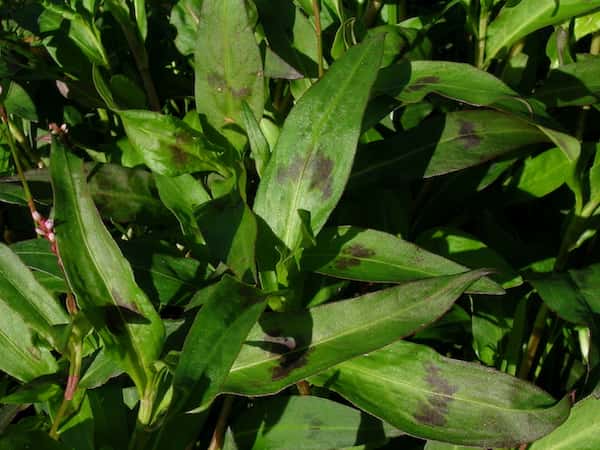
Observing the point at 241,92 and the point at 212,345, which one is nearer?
the point at 212,345

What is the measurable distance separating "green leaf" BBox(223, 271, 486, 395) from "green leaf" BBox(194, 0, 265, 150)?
13.0 inches

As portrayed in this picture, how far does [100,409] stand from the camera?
3.54 ft

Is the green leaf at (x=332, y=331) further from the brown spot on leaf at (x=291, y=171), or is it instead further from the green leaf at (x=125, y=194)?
the green leaf at (x=125, y=194)

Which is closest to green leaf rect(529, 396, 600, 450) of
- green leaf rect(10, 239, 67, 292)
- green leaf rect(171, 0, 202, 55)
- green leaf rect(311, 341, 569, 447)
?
green leaf rect(311, 341, 569, 447)

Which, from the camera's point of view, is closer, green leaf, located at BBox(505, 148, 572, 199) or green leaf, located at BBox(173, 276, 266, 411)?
green leaf, located at BBox(173, 276, 266, 411)

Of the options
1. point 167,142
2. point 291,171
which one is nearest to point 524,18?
point 291,171

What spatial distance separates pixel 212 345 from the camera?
0.89 m

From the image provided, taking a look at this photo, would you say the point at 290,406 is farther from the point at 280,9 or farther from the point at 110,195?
the point at 280,9

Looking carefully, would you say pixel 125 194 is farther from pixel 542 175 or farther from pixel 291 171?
pixel 542 175

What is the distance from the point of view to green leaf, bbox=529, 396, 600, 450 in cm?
112

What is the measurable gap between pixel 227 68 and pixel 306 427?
0.53 metres

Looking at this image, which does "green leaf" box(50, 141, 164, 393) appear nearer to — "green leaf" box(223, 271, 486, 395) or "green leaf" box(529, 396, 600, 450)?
"green leaf" box(223, 271, 486, 395)

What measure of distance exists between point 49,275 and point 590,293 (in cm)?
78

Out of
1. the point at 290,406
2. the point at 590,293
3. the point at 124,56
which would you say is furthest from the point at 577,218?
the point at 124,56
